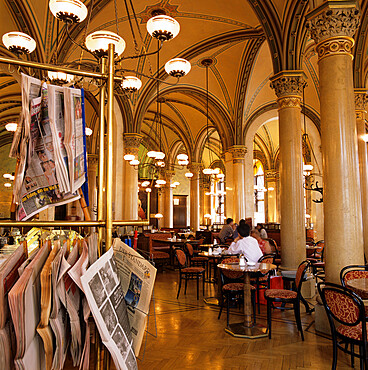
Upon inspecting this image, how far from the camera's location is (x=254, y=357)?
360cm

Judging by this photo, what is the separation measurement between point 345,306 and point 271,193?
1975 cm

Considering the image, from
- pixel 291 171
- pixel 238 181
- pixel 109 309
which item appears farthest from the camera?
pixel 238 181

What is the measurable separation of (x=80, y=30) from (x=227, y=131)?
6.95 m

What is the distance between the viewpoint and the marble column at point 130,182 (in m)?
12.1

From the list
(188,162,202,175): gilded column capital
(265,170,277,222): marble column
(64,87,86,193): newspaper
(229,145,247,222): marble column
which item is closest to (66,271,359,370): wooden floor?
(64,87,86,193): newspaper

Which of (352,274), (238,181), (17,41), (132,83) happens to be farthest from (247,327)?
(238,181)

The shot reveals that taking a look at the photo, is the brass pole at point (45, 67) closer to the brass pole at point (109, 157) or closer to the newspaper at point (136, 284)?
the brass pole at point (109, 157)

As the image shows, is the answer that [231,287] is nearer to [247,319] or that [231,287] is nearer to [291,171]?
[247,319]

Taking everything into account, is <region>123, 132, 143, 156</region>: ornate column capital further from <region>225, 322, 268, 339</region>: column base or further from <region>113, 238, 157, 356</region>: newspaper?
<region>113, 238, 157, 356</region>: newspaper

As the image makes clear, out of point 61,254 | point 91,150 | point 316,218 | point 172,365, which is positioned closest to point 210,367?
point 172,365

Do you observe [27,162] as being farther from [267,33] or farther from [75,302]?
[267,33]

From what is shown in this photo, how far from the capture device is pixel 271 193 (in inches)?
871

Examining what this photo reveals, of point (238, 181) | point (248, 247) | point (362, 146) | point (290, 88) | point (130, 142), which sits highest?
point (130, 142)

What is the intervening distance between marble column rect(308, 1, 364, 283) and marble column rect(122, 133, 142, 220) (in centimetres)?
831
